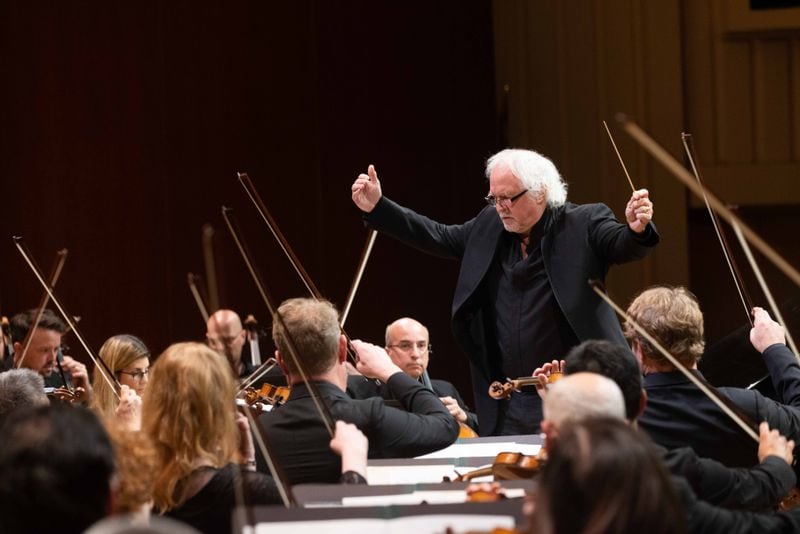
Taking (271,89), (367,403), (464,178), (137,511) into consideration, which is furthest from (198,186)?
(137,511)

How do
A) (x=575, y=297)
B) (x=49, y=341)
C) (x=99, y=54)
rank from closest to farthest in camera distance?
(x=575, y=297) → (x=49, y=341) → (x=99, y=54)

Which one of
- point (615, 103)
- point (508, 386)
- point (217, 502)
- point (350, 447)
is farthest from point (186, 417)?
point (615, 103)

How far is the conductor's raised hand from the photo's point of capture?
407cm

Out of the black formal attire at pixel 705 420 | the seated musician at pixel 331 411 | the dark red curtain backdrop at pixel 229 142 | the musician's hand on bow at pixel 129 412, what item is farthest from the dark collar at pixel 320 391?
the dark red curtain backdrop at pixel 229 142

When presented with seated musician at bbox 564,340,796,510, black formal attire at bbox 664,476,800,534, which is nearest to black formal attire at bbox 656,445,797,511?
seated musician at bbox 564,340,796,510

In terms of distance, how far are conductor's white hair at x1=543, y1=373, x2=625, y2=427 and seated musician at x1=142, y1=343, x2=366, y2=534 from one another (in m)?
0.58

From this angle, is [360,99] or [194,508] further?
[360,99]

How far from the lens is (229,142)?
6.61 m

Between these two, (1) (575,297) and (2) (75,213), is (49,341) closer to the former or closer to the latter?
(2) (75,213)

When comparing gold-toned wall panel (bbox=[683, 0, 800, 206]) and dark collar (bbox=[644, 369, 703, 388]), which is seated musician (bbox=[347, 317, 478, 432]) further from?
gold-toned wall panel (bbox=[683, 0, 800, 206])

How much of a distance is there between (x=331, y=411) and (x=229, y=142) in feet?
12.9

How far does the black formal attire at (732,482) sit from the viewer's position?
98.0 inches

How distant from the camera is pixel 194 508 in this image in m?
2.50

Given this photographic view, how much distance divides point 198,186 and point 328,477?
3951 mm
